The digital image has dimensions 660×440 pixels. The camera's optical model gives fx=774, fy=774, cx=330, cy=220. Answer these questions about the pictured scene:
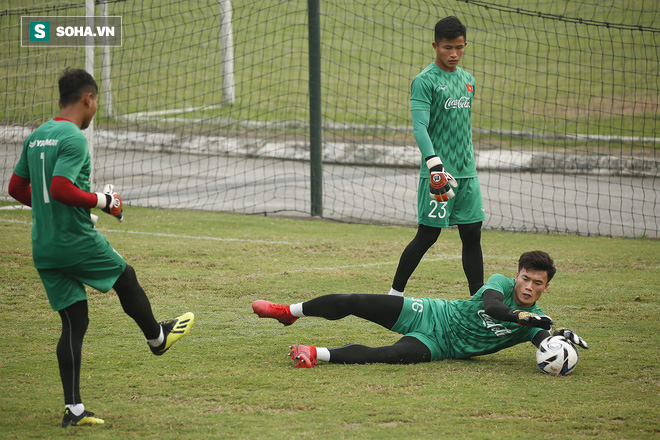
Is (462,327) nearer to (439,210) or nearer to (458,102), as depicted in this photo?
(439,210)

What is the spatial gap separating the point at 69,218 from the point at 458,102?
122 inches

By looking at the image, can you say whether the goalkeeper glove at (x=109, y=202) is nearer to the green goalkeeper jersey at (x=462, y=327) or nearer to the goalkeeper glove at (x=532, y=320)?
the green goalkeeper jersey at (x=462, y=327)

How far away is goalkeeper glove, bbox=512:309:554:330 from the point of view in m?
4.21

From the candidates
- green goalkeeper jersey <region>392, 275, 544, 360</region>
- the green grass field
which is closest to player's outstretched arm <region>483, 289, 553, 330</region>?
green goalkeeper jersey <region>392, 275, 544, 360</region>

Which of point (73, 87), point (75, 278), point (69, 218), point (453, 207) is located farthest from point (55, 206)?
point (453, 207)

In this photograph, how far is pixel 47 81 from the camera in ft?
47.8

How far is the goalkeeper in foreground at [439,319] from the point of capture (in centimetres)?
454

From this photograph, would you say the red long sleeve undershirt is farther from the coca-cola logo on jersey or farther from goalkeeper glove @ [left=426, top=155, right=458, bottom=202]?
the coca-cola logo on jersey

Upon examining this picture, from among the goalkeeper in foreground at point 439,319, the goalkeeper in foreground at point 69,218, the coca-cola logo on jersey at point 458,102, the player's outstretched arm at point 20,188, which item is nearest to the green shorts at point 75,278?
the goalkeeper in foreground at point 69,218

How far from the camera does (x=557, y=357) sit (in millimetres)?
4434

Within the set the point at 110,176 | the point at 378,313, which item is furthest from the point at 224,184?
the point at 378,313

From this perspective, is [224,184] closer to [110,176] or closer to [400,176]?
[110,176]

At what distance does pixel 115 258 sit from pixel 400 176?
1201cm

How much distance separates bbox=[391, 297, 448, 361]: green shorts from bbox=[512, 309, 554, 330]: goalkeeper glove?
58cm
